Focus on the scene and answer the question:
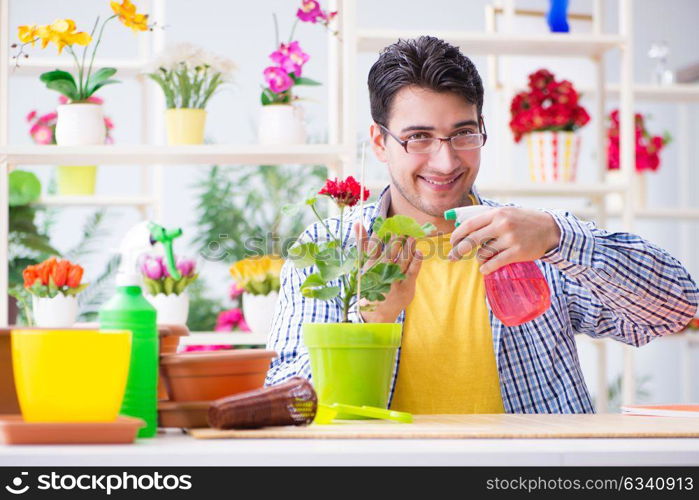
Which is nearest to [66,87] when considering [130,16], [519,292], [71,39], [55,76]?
[55,76]

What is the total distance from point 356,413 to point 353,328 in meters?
0.10

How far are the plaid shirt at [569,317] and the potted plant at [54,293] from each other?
3.08ft

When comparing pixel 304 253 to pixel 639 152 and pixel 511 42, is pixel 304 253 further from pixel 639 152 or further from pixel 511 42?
pixel 639 152

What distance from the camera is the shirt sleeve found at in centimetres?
144

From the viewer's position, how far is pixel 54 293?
2559 millimetres

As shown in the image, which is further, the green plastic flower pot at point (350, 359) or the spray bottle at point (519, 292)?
the spray bottle at point (519, 292)

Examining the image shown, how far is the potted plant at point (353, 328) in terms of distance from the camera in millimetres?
1168

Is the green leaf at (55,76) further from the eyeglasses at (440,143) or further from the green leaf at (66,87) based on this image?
the eyeglasses at (440,143)

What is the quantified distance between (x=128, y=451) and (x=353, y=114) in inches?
76.7

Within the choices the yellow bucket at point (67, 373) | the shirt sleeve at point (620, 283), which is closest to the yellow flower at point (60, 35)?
the shirt sleeve at point (620, 283)

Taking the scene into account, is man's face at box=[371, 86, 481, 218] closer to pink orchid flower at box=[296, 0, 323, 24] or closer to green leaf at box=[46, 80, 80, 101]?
pink orchid flower at box=[296, 0, 323, 24]

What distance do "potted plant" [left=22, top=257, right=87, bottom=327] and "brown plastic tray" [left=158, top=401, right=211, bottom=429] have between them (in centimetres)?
159

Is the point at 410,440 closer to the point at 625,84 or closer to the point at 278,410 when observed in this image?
the point at 278,410
